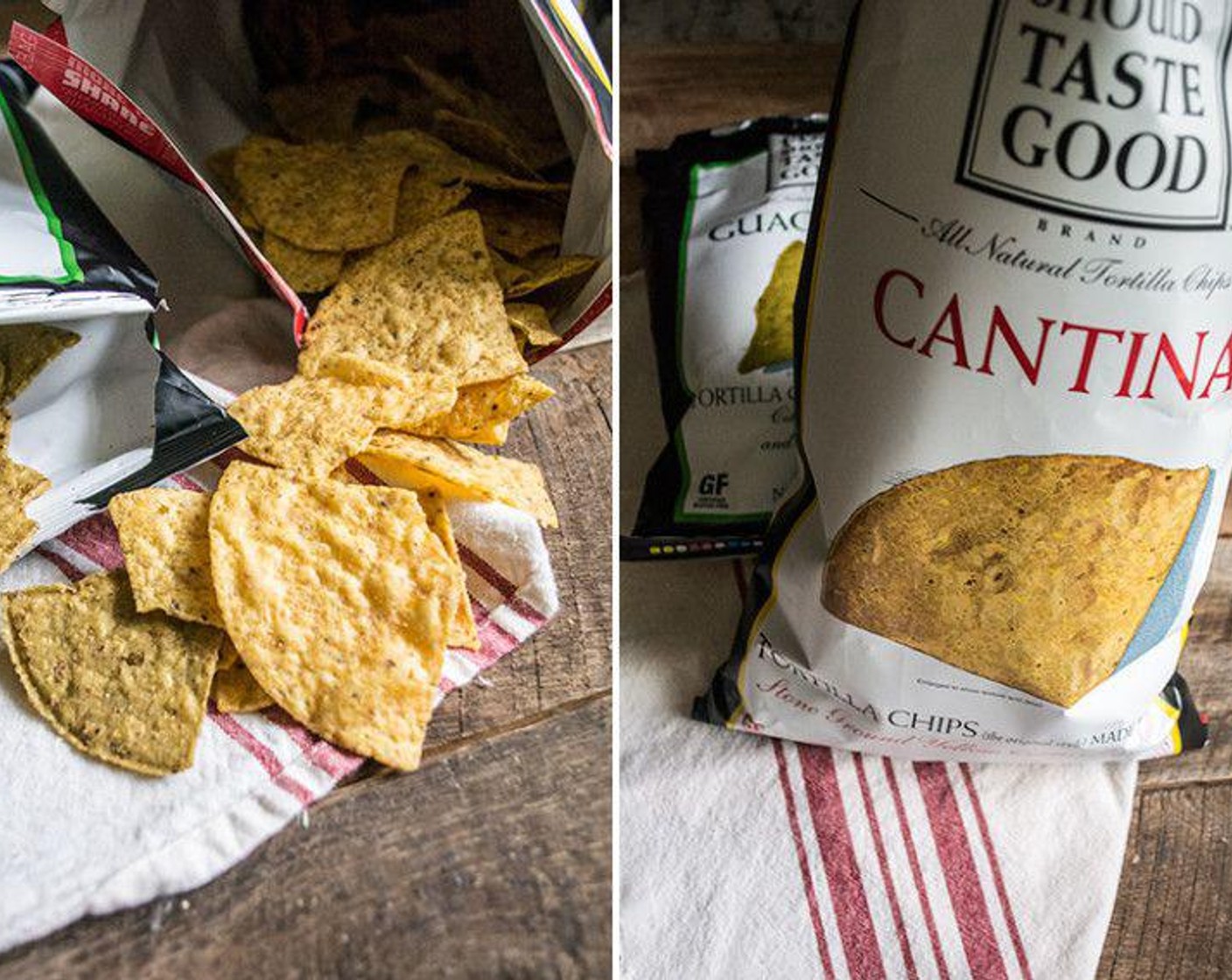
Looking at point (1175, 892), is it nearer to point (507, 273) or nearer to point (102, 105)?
point (507, 273)

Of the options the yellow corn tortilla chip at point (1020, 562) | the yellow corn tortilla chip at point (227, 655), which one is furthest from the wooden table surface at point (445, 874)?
the yellow corn tortilla chip at point (1020, 562)

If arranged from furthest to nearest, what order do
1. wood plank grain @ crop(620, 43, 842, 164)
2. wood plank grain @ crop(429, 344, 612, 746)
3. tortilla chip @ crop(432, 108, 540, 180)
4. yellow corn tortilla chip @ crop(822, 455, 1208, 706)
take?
wood plank grain @ crop(620, 43, 842, 164), tortilla chip @ crop(432, 108, 540, 180), wood plank grain @ crop(429, 344, 612, 746), yellow corn tortilla chip @ crop(822, 455, 1208, 706)

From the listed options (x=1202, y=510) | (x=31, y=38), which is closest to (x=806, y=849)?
(x=1202, y=510)

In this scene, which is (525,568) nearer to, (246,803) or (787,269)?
(246,803)

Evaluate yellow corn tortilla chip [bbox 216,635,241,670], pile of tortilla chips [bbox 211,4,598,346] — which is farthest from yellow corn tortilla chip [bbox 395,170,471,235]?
yellow corn tortilla chip [bbox 216,635,241,670]

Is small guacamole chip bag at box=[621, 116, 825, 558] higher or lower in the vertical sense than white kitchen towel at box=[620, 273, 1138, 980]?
higher

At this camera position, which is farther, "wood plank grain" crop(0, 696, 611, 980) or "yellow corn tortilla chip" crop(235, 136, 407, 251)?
"yellow corn tortilla chip" crop(235, 136, 407, 251)

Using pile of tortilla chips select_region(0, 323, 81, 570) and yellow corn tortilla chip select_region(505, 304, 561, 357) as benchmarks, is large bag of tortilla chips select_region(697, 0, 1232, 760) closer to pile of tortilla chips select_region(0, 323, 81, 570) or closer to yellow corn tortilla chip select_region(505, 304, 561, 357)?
yellow corn tortilla chip select_region(505, 304, 561, 357)

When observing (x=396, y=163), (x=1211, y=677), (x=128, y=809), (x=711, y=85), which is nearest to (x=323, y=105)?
(x=396, y=163)
